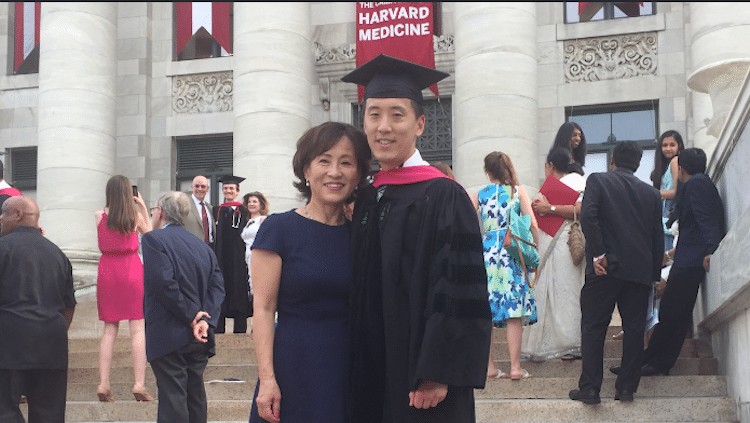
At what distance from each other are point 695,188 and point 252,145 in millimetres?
9631

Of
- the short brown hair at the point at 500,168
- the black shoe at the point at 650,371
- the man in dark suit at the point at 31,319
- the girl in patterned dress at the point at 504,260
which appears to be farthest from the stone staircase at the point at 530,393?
the short brown hair at the point at 500,168

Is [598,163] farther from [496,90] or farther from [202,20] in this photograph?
[202,20]

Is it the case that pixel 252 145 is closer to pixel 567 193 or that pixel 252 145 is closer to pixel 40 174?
pixel 40 174

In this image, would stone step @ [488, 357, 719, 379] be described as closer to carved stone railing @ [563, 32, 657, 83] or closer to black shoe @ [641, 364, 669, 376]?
black shoe @ [641, 364, 669, 376]

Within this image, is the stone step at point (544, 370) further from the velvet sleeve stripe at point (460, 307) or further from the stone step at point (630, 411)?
the velvet sleeve stripe at point (460, 307)

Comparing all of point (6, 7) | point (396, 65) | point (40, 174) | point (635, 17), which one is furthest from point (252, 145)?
point (396, 65)

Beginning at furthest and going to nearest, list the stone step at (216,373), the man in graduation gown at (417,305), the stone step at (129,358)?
the stone step at (129,358) → the stone step at (216,373) → the man in graduation gown at (417,305)

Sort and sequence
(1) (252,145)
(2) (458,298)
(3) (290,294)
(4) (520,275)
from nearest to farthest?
(2) (458,298) → (3) (290,294) → (4) (520,275) → (1) (252,145)

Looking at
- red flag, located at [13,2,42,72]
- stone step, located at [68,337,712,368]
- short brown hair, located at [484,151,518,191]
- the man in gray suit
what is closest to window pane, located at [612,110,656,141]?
the man in gray suit

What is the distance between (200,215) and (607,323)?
6.01m

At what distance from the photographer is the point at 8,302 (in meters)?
7.60

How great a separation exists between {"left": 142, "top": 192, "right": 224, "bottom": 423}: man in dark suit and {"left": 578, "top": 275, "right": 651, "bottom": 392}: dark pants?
2.98 metres

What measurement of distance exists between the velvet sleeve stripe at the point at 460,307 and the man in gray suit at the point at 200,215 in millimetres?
7867

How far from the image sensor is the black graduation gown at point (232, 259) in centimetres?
1238
